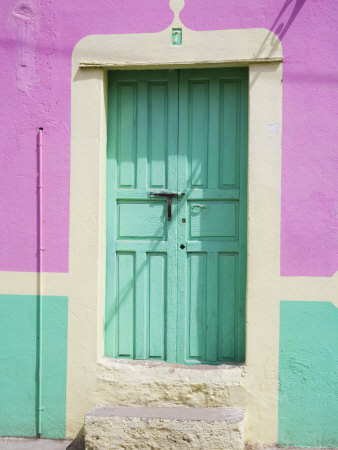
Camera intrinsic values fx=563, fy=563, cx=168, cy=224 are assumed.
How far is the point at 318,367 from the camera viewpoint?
4.11 m

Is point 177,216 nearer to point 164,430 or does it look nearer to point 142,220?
point 142,220

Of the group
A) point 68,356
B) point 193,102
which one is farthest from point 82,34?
point 68,356

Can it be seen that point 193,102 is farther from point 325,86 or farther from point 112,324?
point 112,324

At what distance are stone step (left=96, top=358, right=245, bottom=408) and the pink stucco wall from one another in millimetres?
878

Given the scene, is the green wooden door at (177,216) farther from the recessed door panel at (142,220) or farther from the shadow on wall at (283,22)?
the shadow on wall at (283,22)

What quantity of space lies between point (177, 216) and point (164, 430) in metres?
1.59

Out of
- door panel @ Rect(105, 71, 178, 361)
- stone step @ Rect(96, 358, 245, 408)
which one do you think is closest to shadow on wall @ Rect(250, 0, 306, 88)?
door panel @ Rect(105, 71, 178, 361)

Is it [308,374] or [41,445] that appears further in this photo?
[41,445]

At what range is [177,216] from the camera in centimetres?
443

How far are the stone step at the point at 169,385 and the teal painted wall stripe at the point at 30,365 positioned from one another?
0.35 m

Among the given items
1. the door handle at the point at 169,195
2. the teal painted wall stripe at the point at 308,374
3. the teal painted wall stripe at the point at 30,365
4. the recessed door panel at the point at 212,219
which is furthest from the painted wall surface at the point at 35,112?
the teal painted wall stripe at the point at 308,374

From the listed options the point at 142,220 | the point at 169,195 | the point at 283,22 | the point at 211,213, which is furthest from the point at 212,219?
the point at 283,22

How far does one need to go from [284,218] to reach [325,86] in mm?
1011

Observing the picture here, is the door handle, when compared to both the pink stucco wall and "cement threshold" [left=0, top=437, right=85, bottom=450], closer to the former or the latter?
the pink stucco wall
